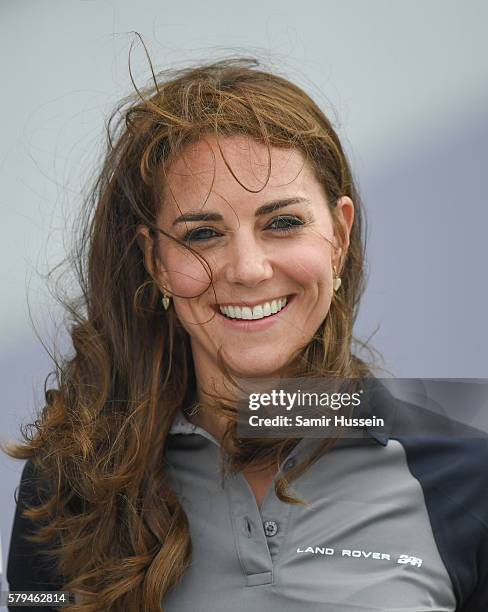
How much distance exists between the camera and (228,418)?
1.39m

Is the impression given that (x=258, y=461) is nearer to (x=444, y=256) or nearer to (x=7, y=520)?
(x=444, y=256)

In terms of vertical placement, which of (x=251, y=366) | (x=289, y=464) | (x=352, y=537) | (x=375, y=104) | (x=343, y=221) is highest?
(x=375, y=104)

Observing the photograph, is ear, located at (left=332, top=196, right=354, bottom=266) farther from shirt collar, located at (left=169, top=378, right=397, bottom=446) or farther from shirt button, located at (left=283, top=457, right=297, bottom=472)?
shirt button, located at (left=283, top=457, right=297, bottom=472)

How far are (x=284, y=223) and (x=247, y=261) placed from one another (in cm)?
8

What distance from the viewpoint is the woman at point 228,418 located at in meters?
1.27

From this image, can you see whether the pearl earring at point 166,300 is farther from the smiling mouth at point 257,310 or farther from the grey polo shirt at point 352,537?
the grey polo shirt at point 352,537

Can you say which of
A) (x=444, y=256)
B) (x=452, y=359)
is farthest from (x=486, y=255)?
(x=452, y=359)

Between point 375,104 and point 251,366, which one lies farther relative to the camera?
point 375,104

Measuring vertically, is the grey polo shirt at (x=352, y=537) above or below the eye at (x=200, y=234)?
below

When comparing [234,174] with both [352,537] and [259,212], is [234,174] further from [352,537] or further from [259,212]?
[352,537]

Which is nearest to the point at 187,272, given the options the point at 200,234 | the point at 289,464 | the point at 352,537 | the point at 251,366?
the point at 200,234

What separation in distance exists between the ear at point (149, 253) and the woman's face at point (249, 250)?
0.03 metres

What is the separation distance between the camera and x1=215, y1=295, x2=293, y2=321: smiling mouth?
1320mm

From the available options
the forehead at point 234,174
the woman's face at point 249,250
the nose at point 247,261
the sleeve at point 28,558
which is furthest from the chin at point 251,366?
the sleeve at point 28,558
